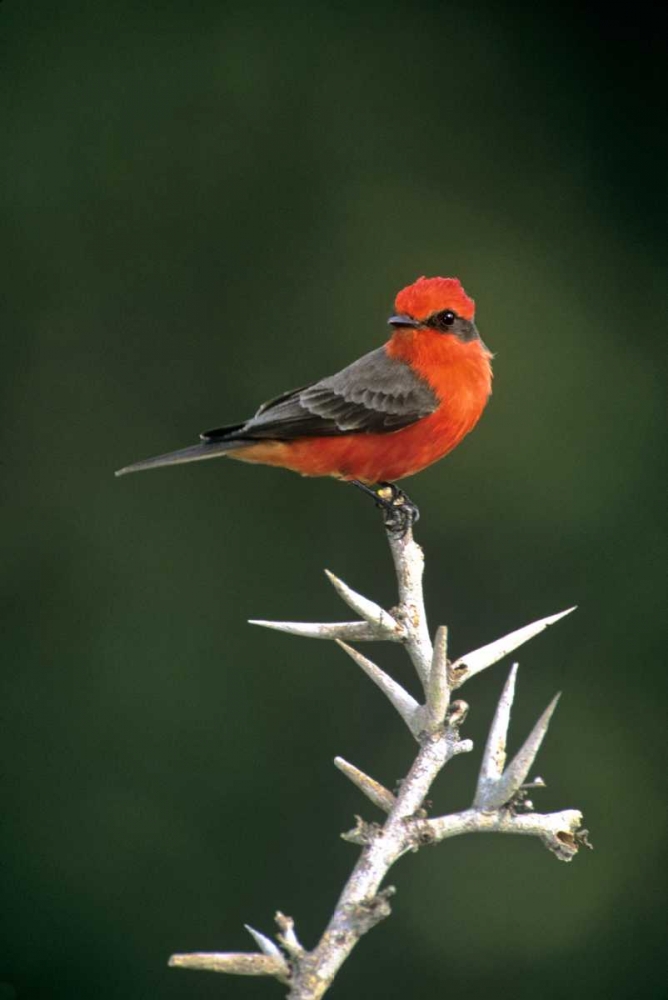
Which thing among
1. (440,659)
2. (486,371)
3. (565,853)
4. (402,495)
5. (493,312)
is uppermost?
(493,312)

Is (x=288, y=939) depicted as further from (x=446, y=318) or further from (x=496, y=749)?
(x=446, y=318)

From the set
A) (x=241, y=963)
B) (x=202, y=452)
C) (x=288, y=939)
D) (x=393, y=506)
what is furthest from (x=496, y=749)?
(x=202, y=452)

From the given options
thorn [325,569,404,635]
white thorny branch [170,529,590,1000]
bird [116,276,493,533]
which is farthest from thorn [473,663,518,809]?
bird [116,276,493,533]

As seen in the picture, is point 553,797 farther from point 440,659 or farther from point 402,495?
point 440,659

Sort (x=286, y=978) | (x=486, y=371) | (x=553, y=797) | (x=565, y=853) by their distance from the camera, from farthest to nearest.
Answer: (x=553, y=797) < (x=486, y=371) < (x=565, y=853) < (x=286, y=978)

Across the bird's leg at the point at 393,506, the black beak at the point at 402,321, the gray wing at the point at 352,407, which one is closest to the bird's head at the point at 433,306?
the black beak at the point at 402,321

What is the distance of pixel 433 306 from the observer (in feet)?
14.2

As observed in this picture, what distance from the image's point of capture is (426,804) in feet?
7.48

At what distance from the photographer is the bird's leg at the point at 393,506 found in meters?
3.69

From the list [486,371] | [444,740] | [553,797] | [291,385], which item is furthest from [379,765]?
[444,740]

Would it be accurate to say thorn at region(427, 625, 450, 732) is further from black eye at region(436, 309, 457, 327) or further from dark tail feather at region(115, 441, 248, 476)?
black eye at region(436, 309, 457, 327)

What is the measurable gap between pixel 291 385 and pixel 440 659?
20.2 feet

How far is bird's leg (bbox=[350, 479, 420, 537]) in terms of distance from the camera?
3691mm

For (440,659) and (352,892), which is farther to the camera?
(440,659)
